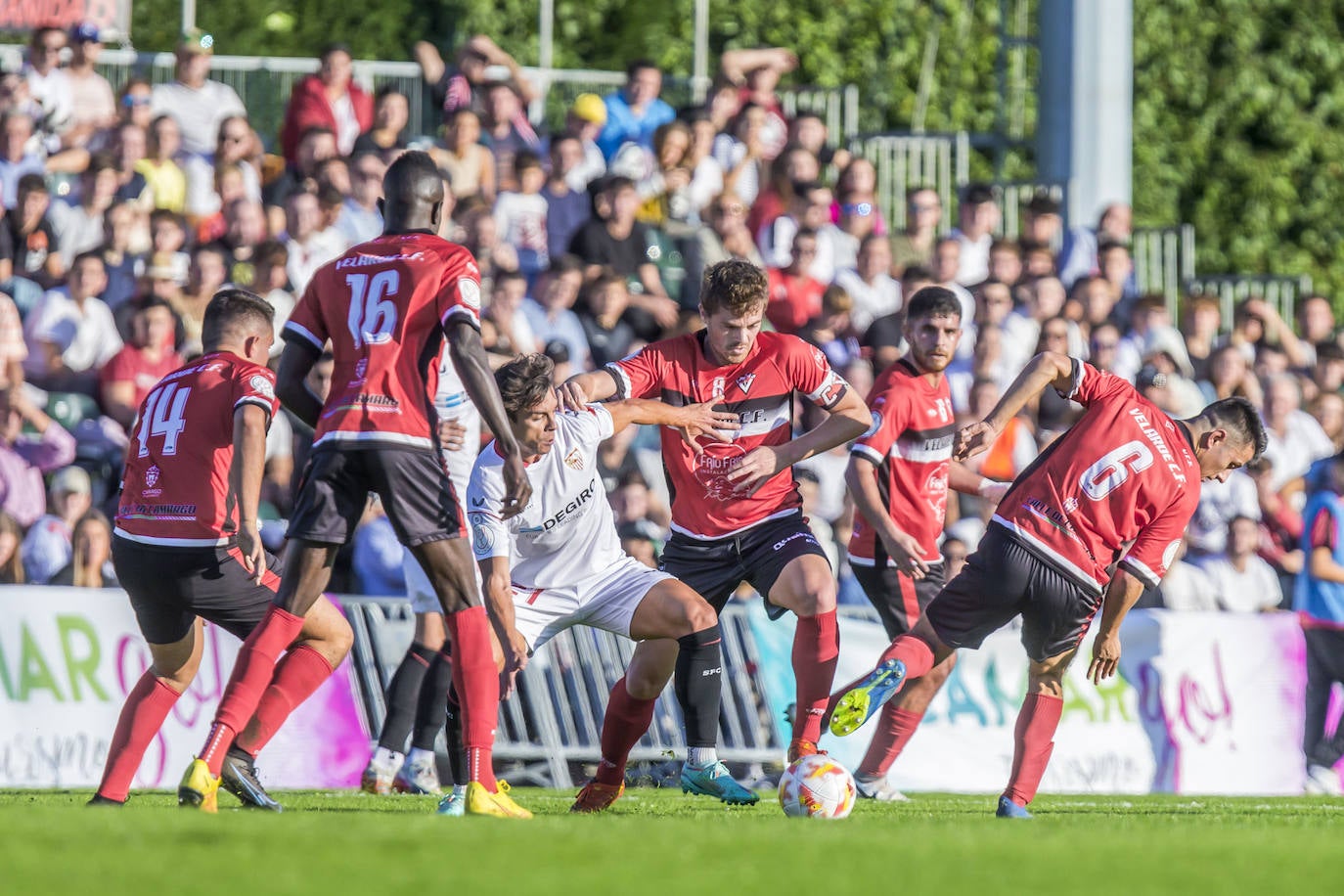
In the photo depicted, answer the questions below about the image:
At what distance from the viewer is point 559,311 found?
Answer: 14227 millimetres

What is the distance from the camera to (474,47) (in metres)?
17.0

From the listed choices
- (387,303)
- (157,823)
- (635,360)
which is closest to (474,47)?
(635,360)

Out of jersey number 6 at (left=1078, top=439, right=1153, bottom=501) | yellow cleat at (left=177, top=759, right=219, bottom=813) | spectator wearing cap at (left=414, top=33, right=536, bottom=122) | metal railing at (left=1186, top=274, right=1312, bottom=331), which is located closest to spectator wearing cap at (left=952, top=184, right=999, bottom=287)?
metal railing at (left=1186, top=274, right=1312, bottom=331)

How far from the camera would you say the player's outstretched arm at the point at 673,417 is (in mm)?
8492

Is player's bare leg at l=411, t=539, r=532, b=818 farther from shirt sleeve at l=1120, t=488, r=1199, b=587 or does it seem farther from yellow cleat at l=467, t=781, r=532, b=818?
shirt sleeve at l=1120, t=488, r=1199, b=587

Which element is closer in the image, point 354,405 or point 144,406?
point 354,405

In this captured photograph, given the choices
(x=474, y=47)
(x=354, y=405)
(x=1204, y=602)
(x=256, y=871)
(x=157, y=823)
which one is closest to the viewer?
(x=256, y=871)

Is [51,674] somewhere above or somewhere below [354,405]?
below

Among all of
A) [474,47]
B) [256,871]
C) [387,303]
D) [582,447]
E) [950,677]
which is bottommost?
[950,677]

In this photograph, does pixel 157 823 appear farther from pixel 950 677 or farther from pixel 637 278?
pixel 637 278

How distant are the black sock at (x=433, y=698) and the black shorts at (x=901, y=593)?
2.30m

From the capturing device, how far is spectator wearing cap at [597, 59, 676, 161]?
1673 cm

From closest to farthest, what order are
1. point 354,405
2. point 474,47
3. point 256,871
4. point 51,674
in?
point 256,871 < point 354,405 < point 51,674 < point 474,47

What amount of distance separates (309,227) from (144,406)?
615 centimetres
